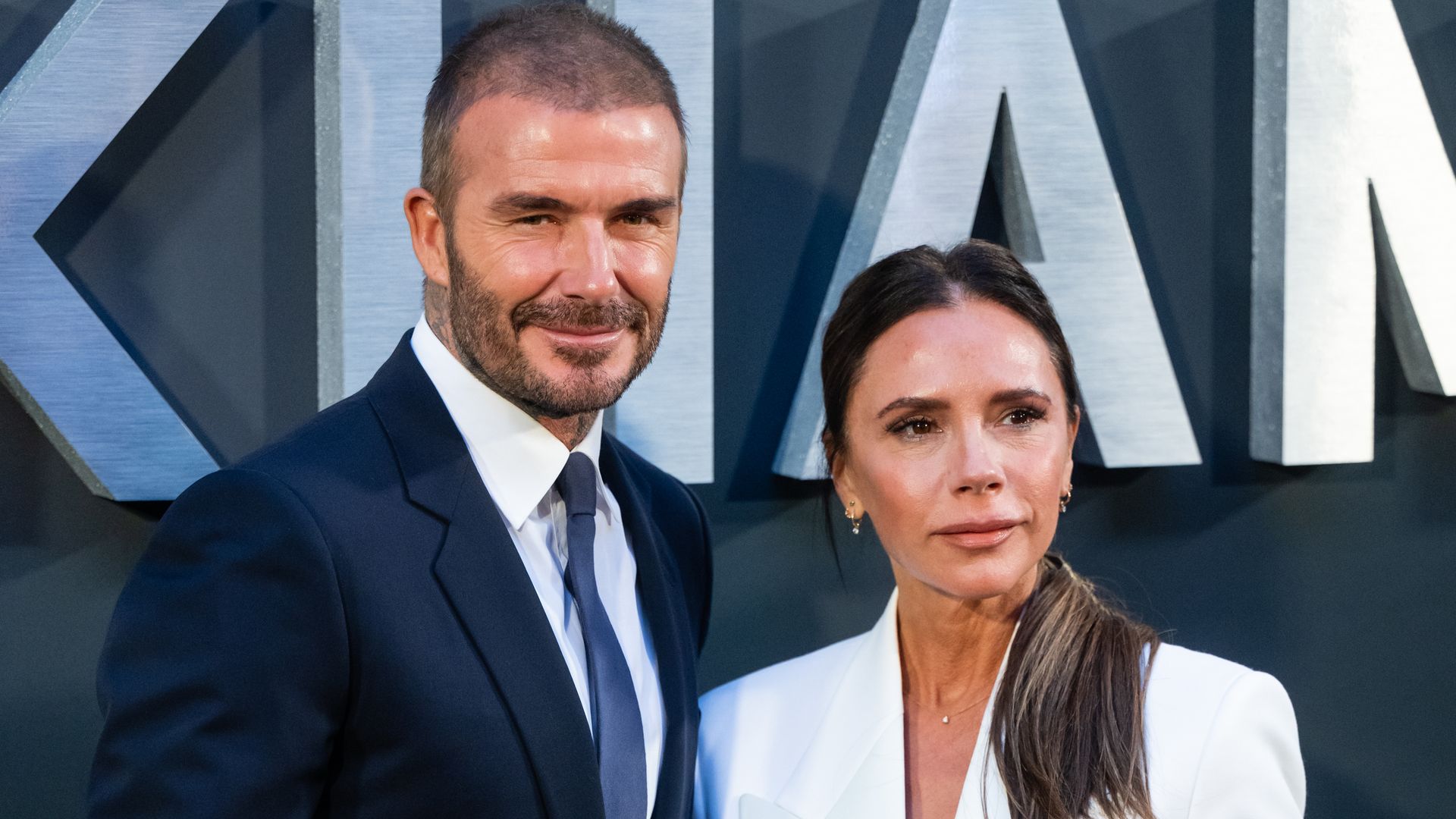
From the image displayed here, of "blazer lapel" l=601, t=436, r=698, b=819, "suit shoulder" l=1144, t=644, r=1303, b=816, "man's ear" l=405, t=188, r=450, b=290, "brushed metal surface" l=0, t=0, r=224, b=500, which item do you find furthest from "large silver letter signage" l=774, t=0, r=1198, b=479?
"brushed metal surface" l=0, t=0, r=224, b=500

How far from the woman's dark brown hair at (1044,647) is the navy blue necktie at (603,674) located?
1.52 ft

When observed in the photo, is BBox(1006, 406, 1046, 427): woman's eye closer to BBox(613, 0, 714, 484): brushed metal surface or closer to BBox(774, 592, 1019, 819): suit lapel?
BBox(774, 592, 1019, 819): suit lapel

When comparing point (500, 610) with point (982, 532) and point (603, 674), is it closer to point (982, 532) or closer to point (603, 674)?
point (603, 674)

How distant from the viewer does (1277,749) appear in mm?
1638

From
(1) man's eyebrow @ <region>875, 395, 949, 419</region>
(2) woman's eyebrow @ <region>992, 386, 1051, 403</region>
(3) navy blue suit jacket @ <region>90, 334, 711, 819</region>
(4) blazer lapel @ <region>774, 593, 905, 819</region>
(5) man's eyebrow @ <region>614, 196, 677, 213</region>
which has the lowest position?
(4) blazer lapel @ <region>774, 593, 905, 819</region>

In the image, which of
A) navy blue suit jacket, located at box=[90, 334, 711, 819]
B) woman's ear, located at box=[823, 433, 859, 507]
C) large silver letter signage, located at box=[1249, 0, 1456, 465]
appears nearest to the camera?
navy blue suit jacket, located at box=[90, 334, 711, 819]

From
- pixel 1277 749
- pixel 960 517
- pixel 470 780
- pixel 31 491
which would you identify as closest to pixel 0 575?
pixel 31 491

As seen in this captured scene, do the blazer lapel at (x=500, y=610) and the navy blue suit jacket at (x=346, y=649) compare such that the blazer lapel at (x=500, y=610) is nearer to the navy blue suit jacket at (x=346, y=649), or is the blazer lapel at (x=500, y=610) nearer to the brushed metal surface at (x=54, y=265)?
the navy blue suit jacket at (x=346, y=649)

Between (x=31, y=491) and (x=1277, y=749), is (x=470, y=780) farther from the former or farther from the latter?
(x=31, y=491)

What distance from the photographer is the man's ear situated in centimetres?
157

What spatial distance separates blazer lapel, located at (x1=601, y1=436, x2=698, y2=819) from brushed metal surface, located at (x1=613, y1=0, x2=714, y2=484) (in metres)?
0.36

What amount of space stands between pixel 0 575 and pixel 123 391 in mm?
367

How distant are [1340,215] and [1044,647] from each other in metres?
1.14

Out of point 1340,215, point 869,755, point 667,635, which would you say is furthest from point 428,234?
point 1340,215
